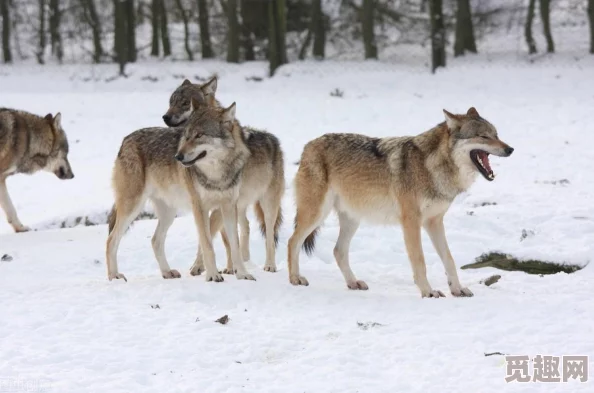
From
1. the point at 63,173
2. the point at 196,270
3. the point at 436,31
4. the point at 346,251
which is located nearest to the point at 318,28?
the point at 436,31

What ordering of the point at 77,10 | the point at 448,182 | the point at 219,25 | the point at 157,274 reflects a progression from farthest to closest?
the point at 77,10, the point at 219,25, the point at 157,274, the point at 448,182

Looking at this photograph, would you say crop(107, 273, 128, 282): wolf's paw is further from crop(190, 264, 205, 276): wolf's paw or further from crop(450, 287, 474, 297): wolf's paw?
crop(450, 287, 474, 297): wolf's paw

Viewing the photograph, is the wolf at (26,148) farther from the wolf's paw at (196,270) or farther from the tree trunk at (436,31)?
the tree trunk at (436,31)

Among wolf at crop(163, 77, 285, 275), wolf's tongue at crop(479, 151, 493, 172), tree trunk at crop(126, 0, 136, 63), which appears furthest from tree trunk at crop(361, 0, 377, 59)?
wolf's tongue at crop(479, 151, 493, 172)

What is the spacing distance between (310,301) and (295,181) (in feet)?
4.11

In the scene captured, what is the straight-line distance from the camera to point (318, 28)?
23.9 metres

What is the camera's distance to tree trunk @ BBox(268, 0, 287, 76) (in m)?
19.6

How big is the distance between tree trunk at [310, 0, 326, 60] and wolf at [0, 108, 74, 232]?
1375 centimetres

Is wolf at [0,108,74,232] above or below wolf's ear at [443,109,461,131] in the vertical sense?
below

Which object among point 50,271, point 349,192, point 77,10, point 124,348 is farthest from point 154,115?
point 77,10

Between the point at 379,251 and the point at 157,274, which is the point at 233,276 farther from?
the point at 379,251

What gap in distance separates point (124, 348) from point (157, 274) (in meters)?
Result: 2.69

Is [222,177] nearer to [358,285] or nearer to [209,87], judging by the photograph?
[358,285]

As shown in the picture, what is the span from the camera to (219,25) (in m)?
26.3
